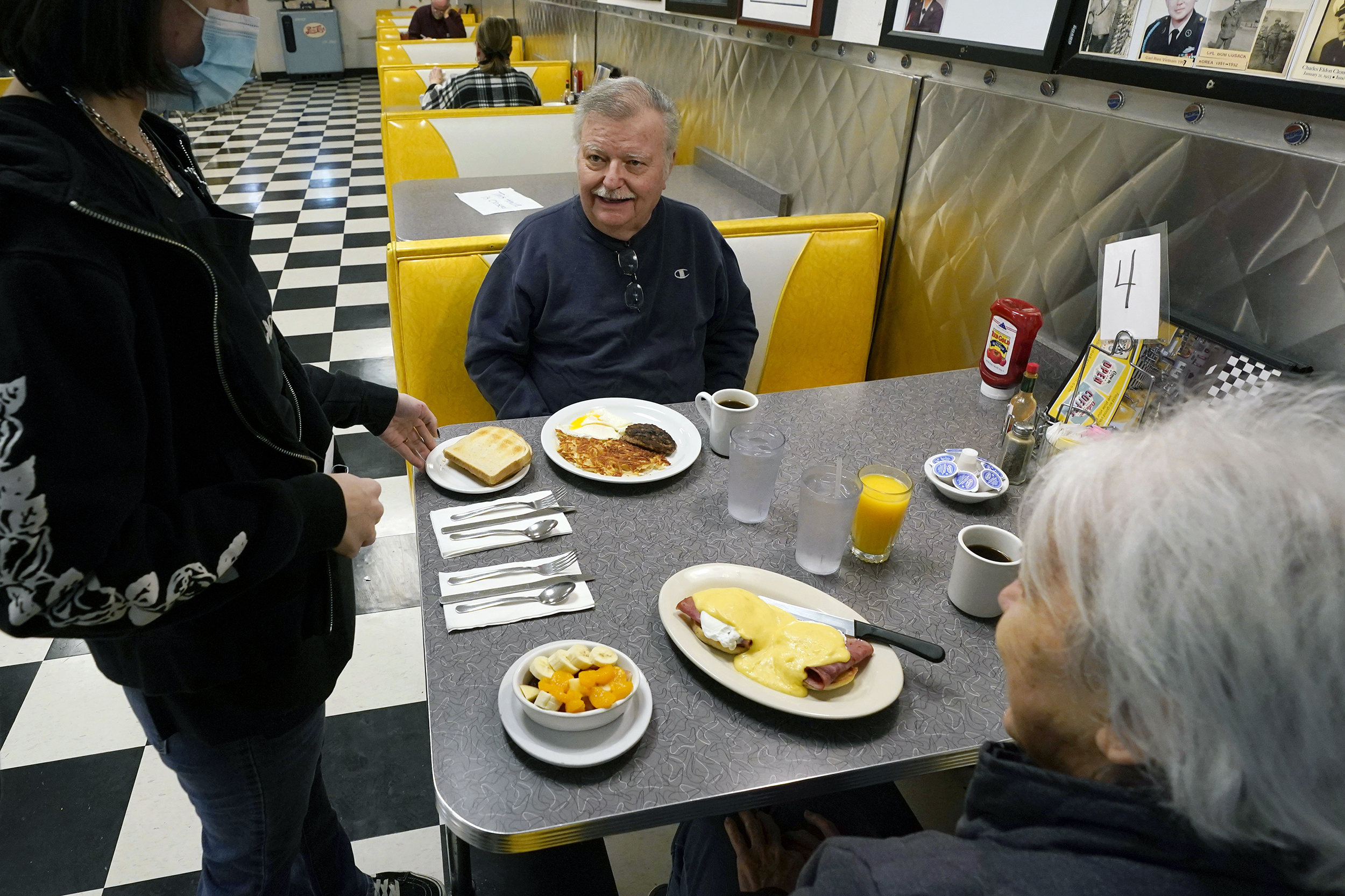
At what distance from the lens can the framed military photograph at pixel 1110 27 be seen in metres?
1.50

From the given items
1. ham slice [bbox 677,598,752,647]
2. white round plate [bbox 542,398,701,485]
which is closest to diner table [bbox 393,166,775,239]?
white round plate [bbox 542,398,701,485]

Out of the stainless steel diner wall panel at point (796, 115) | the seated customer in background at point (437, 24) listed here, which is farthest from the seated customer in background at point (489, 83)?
the seated customer in background at point (437, 24)

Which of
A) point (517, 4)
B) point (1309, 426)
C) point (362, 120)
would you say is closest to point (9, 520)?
point (1309, 426)

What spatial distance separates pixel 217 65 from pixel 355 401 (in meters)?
0.58

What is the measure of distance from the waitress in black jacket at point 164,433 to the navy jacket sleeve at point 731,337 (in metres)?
1.27

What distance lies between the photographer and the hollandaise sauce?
37.5 inches

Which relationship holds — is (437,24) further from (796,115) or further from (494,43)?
(796,115)

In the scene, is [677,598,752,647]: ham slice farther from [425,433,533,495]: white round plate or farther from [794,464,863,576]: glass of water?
[425,433,533,495]: white round plate

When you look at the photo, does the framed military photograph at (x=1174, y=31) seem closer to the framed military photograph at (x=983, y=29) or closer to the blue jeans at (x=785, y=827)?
the framed military photograph at (x=983, y=29)

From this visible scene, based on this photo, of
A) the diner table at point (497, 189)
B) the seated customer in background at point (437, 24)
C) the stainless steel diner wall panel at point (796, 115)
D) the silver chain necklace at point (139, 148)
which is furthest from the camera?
the seated customer in background at point (437, 24)

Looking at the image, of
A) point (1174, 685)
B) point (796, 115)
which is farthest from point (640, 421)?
point (796, 115)

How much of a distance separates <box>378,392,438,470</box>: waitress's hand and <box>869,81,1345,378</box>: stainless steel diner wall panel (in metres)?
1.43

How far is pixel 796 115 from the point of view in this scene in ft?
8.91

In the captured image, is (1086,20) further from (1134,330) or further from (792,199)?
(792,199)
